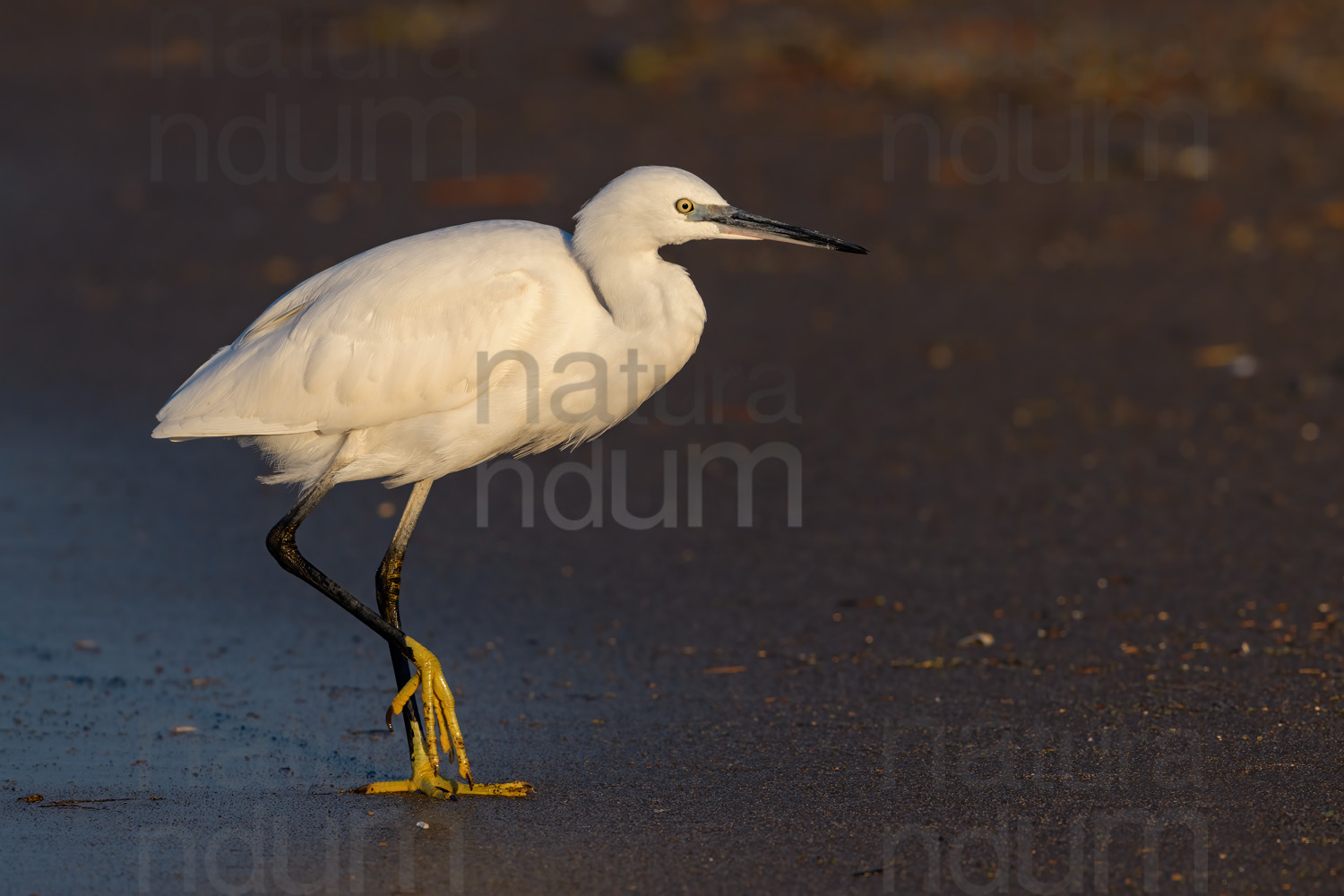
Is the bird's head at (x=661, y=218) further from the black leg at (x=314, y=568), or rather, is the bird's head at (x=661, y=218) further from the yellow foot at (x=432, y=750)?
the yellow foot at (x=432, y=750)

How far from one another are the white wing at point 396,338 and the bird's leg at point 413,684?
33 cm

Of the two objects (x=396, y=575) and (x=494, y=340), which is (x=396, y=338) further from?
(x=396, y=575)

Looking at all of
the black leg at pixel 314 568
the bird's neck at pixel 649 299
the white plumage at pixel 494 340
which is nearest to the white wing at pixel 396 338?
the white plumage at pixel 494 340

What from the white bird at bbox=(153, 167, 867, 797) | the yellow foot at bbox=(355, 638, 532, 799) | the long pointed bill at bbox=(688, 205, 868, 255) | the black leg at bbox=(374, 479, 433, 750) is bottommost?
the yellow foot at bbox=(355, 638, 532, 799)

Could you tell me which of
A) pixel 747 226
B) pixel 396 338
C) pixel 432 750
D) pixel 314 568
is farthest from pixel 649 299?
pixel 432 750

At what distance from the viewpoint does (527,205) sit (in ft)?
41.5

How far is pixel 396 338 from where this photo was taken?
17.5 feet

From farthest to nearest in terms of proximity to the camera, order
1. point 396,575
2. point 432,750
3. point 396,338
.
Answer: point 396,575 → point 396,338 → point 432,750

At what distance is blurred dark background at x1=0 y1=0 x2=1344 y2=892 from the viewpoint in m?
4.80

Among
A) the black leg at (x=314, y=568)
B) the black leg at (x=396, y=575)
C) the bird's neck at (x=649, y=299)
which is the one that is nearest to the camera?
the bird's neck at (x=649, y=299)

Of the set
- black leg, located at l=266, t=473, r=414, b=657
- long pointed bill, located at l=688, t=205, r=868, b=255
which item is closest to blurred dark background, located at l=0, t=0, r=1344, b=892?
black leg, located at l=266, t=473, r=414, b=657

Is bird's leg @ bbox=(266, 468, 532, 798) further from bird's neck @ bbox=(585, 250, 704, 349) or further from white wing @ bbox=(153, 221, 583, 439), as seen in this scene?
bird's neck @ bbox=(585, 250, 704, 349)

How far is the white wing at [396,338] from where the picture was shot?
Answer: 5250 mm

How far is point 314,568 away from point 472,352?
953 millimetres
